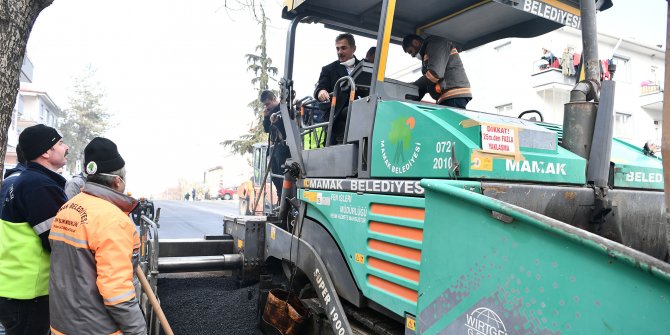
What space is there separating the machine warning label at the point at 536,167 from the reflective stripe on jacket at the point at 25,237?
8.78 ft

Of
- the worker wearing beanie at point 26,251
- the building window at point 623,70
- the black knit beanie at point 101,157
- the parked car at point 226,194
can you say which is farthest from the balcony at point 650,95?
the parked car at point 226,194

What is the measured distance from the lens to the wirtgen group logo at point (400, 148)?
2561 mm

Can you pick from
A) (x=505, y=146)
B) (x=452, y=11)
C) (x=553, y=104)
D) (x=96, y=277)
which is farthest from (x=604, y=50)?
(x=96, y=277)

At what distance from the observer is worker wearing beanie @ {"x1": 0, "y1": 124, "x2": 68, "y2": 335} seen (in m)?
2.68

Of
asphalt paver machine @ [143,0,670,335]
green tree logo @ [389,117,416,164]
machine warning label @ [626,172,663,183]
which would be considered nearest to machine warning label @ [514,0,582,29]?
asphalt paver machine @ [143,0,670,335]

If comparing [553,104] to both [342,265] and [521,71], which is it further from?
[342,265]

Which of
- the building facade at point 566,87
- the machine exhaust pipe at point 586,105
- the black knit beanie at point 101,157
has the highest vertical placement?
the building facade at point 566,87

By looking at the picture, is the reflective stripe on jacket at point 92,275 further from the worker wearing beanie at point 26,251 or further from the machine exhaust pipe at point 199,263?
the machine exhaust pipe at point 199,263

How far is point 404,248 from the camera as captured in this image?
8.20ft

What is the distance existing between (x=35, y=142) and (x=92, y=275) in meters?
1.22

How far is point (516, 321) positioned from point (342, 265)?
5.26ft

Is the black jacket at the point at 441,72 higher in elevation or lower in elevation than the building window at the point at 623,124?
lower

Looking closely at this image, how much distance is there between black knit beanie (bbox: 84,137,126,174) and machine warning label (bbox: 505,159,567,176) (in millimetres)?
2120

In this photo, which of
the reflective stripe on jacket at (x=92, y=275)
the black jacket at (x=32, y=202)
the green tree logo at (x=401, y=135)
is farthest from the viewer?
the black jacket at (x=32, y=202)
